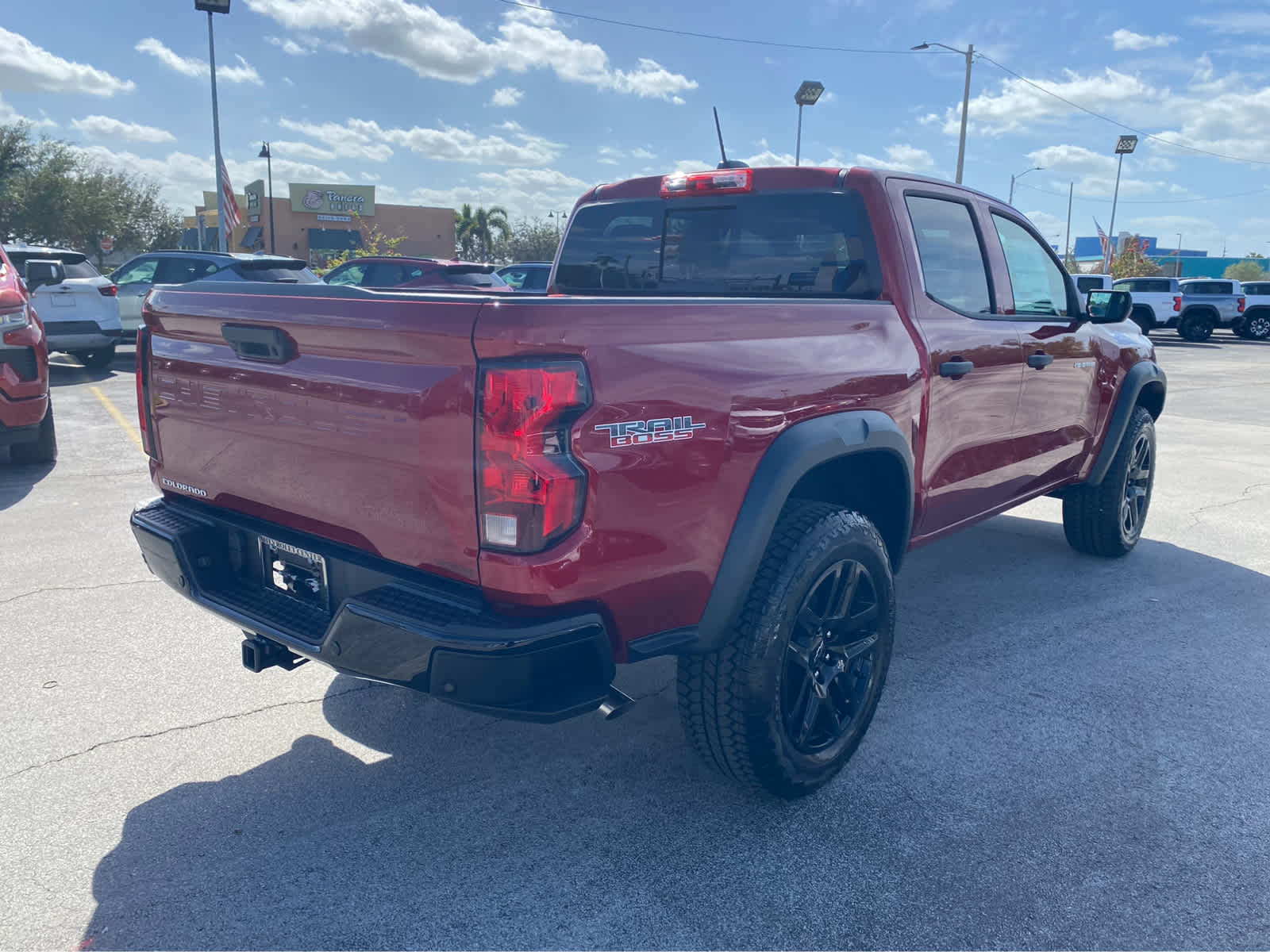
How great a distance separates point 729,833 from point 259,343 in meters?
1.89

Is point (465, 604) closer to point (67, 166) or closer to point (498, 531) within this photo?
point (498, 531)

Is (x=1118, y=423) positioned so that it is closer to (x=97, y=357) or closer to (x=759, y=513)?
(x=759, y=513)

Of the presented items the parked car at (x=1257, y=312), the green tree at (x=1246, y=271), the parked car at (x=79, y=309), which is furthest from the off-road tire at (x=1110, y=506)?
the green tree at (x=1246, y=271)

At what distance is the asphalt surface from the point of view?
2381 millimetres

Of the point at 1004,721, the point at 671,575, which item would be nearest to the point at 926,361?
the point at 1004,721

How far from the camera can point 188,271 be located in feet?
43.5

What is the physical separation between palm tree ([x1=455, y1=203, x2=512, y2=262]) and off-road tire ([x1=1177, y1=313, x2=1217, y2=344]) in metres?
49.2

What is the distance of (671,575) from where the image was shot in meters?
2.45

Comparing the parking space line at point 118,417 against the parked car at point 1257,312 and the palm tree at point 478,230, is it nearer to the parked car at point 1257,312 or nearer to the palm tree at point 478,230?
the parked car at point 1257,312

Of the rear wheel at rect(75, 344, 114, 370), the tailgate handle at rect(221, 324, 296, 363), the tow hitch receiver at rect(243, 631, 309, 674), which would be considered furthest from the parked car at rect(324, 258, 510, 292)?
the tow hitch receiver at rect(243, 631, 309, 674)

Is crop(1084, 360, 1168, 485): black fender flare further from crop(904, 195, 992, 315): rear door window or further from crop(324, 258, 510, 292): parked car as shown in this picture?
crop(324, 258, 510, 292): parked car

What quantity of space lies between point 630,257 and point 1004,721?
2.32m

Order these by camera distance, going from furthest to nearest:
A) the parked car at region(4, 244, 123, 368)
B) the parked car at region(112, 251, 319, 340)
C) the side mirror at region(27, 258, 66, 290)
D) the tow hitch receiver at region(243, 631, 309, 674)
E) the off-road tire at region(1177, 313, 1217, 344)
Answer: the off-road tire at region(1177, 313, 1217, 344) < the parked car at region(4, 244, 123, 368) < the parked car at region(112, 251, 319, 340) < the side mirror at region(27, 258, 66, 290) < the tow hitch receiver at region(243, 631, 309, 674)

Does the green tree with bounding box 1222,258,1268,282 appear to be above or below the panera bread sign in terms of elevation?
below
